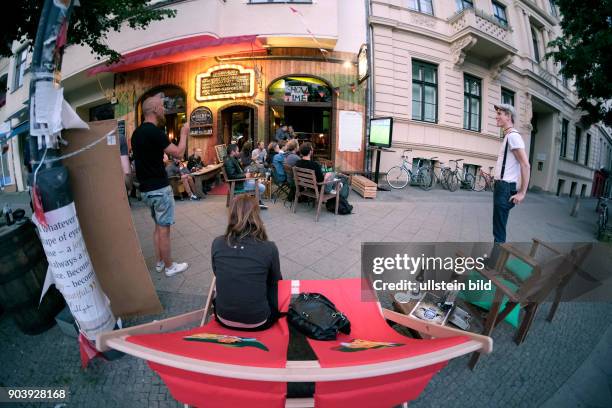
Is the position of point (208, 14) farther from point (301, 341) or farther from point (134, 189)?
point (301, 341)

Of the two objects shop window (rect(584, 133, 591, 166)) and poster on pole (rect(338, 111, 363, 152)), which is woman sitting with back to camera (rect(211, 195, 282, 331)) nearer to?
poster on pole (rect(338, 111, 363, 152))

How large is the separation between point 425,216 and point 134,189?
28.0ft

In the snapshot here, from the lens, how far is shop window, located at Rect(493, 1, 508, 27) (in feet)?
42.7

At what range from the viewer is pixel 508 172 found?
3.13m

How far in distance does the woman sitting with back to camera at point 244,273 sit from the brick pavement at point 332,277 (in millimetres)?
779

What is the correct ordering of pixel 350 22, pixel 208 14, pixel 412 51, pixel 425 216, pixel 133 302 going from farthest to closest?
pixel 412 51 < pixel 350 22 < pixel 208 14 < pixel 425 216 < pixel 133 302

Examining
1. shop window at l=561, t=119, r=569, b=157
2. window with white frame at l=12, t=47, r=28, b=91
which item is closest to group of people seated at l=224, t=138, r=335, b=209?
window with white frame at l=12, t=47, r=28, b=91

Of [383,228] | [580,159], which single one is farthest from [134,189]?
[580,159]

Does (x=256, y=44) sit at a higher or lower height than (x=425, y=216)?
higher

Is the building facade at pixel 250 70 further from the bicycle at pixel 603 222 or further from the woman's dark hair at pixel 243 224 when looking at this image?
the woman's dark hair at pixel 243 224

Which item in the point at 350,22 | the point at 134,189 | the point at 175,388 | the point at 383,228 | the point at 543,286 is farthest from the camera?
the point at 350,22

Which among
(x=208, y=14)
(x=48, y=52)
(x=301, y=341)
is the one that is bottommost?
(x=301, y=341)

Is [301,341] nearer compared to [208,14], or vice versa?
[301,341]

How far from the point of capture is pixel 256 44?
29.7 ft
